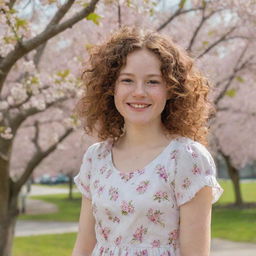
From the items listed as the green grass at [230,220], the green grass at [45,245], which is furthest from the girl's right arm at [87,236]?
the green grass at [230,220]

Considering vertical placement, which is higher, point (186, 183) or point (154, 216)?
point (186, 183)

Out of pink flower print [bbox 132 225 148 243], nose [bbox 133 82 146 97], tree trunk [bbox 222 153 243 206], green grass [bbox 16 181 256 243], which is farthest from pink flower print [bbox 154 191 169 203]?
tree trunk [bbox 222 153 243 206]

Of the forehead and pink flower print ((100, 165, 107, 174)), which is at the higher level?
the forehead

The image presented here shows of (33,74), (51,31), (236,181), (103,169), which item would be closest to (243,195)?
(236,181)

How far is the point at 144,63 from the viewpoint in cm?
214

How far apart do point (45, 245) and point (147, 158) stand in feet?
35.3

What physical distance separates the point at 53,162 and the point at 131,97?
24821 mm

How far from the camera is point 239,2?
24.6 feet

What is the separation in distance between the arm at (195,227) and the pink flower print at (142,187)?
15 cm

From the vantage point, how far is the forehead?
7.00 feet

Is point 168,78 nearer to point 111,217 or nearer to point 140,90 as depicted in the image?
point 140,90

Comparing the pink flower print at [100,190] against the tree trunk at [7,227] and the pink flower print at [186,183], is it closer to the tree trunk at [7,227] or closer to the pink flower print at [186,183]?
the pink flower print at [186,183]

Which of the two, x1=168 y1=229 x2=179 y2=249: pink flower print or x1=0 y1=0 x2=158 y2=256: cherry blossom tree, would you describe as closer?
x1=168 y1=229 x2=179 y2=249: pink flower print

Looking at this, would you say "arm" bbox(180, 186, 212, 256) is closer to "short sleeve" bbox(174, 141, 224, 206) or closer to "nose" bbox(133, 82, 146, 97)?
"short sleeve" bbox(174, 141, 224, 206)
